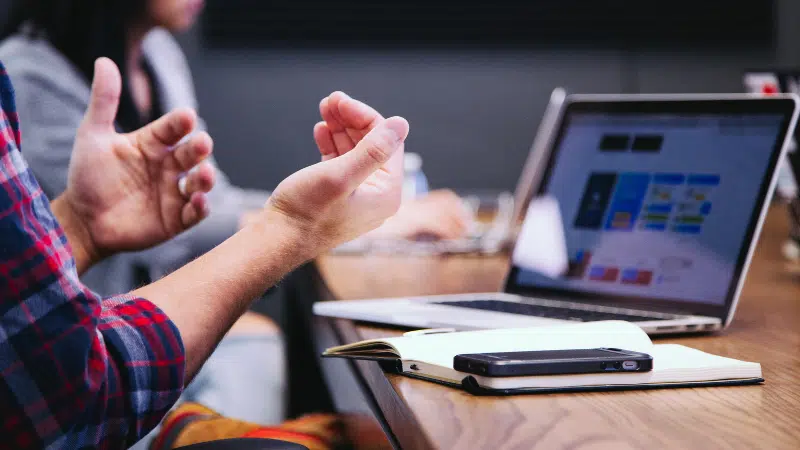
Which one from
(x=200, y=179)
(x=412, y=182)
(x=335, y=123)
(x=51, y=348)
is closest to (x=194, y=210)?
(x=200, y=179)

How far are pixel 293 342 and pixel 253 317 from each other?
5.3 inches

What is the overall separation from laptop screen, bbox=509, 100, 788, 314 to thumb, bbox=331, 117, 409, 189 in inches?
16.3

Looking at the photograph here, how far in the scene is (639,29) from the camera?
3545 mm

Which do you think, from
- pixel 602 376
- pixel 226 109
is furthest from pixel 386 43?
pixel 602 376

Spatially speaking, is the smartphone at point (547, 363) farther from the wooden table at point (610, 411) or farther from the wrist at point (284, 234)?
the wrist at point (284, 234)

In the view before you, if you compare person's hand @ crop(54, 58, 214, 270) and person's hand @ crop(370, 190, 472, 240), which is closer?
person's hand @ crop(54, 58, 214, 270)

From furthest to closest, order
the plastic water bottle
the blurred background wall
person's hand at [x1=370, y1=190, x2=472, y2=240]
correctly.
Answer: the blurred background wall → the plastic water bottle → person's hand at [x1=370, y1=190, x2=472, y2=240]

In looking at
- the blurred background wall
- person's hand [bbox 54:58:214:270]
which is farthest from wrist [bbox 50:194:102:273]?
the blurred background wall

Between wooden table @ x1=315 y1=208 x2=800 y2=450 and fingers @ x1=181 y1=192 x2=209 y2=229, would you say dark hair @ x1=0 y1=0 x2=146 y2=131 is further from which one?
wooden table @ x1=315 y1=208 x2=800 y2=450

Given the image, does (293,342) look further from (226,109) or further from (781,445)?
(781,445)

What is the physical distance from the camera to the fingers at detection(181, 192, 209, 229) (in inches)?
45.8

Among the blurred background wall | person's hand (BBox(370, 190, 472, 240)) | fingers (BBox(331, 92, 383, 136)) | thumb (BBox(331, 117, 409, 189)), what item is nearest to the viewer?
thumb (BBox(331, 117, 409, 189))

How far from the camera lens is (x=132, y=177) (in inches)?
47.4

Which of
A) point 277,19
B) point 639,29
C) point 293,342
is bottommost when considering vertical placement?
point 293,342
